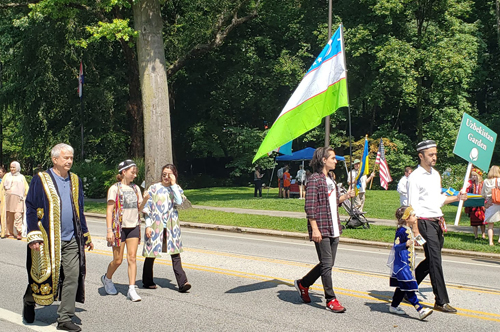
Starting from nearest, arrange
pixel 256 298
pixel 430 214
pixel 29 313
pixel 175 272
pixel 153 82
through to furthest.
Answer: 1. pixel 29 313
2. pixel 430 214
3. pixel 256 298
4. pixel 175 272
5. pixel 153 82

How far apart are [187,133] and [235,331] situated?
35871mm

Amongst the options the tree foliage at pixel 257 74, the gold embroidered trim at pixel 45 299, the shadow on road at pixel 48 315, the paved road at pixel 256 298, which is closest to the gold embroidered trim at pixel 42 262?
the gold embroidered trim at pixel 45 299

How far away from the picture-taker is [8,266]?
10.3 meters

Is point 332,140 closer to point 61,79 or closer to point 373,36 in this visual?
point 373,36

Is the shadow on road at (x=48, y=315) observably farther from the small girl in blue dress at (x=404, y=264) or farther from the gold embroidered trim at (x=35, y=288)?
the small girl in blue dress at (x=404, y=264)

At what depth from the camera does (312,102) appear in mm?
9203

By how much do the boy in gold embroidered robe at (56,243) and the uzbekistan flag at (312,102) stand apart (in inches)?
117

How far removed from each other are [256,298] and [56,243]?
2.77 meters

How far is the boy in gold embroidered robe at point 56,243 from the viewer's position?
620 cm

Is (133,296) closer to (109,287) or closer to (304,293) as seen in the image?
(109,287)

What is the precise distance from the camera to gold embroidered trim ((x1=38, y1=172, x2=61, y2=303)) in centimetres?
621

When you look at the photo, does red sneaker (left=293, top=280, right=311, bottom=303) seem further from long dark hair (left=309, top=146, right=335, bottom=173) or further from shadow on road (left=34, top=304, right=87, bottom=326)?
shadow on road (left=34, top=304, right=87, bottom=326)

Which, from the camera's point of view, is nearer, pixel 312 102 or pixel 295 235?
pixel 312 102

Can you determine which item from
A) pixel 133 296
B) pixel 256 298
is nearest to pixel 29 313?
pixel 133 296
